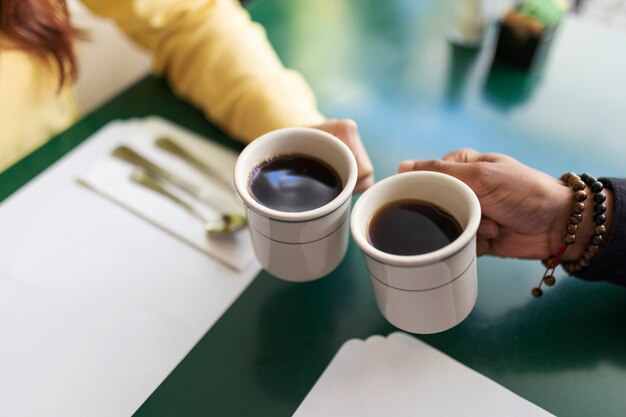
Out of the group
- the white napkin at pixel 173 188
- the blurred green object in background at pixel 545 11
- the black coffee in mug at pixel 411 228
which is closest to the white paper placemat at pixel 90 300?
the white napkin at pixel 173 188

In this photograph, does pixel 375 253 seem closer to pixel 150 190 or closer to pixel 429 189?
pixel 429 189

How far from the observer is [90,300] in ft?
2.22

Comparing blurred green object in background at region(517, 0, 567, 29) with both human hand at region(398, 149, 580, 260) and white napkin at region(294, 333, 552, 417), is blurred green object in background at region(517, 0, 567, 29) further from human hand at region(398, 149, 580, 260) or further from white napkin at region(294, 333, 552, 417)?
white napkin at region(294, 333, 552, 417)

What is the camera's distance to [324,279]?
71 centimetres

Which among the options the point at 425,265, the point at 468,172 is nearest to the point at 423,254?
the point at 425,265

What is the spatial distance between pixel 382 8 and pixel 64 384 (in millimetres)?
931

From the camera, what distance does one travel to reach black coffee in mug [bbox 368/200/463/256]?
54 centimetres

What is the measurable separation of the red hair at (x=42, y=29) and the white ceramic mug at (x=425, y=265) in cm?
61

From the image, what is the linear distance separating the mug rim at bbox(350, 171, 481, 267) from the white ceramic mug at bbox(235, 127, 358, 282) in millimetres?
29

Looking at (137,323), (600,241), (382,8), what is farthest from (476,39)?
(137,323)

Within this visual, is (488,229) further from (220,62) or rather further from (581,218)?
(220,62)

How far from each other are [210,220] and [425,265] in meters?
0.38

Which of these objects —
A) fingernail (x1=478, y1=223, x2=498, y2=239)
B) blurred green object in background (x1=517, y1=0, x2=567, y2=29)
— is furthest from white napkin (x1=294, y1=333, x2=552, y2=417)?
blurred green object in background (x1=517, y1=0, x2=567, y2=29)

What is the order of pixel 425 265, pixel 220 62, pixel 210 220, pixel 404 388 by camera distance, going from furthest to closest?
pixel 220 62, pixel 210 220, pixel 404 388, pixel 425 265
